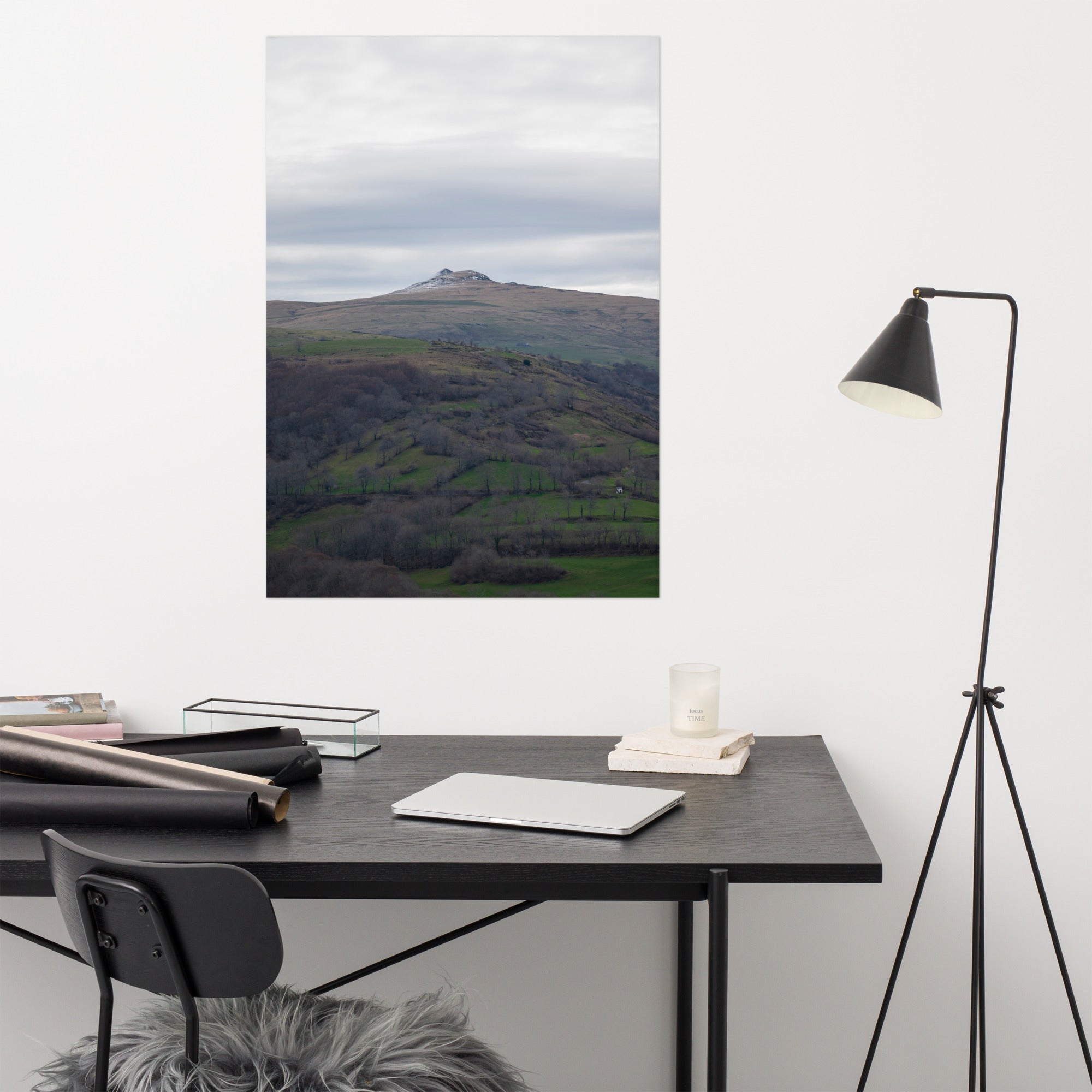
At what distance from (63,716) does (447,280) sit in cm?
105

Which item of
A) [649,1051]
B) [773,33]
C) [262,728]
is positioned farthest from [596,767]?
[773,33]

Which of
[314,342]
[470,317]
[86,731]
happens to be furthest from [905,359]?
[86,731]

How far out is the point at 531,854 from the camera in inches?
51.6

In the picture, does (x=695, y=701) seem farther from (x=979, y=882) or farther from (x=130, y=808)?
(x=130, y=808)

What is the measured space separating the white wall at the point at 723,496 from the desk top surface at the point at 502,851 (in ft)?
1.54

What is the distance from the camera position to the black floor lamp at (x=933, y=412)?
1.55m

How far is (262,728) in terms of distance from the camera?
1.71m

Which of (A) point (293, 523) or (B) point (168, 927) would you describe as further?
(A) point (293, 523)

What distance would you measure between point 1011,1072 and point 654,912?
2.38ft

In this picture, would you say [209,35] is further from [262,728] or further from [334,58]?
[262,728]

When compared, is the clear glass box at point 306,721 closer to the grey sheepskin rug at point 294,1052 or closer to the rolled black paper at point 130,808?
the rolled black paper at point 130,808

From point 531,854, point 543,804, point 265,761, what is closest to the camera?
point 531,854

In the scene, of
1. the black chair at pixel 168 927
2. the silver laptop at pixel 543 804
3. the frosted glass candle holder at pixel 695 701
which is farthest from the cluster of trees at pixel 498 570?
the black chair at pixel 168 927

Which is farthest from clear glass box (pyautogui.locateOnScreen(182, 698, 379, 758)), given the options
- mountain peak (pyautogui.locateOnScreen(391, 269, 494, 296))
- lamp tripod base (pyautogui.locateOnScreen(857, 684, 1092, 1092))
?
lamp tripod base (pyautogui.locateOnScreen(857, 684, 1092, 1092))
